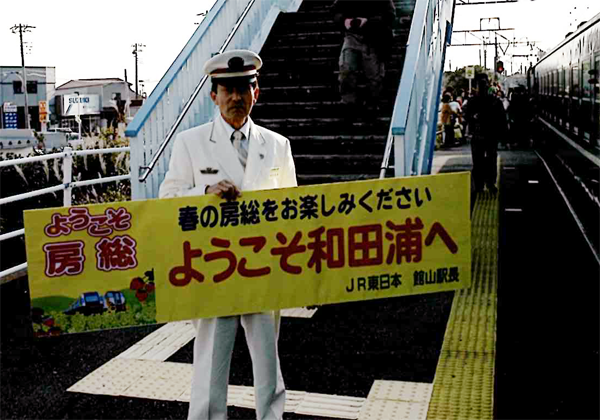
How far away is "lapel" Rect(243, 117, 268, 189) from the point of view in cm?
362

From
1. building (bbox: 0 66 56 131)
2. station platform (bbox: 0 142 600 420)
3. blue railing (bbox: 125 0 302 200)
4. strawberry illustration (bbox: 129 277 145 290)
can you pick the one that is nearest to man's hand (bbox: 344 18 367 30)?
blue railing (bbox: 125 0 302 200)

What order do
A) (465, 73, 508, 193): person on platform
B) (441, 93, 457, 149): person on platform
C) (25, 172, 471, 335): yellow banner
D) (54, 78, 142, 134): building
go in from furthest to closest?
(54, 78, 142, 134): building → (441, 93, 457, 149): person on platform → (465, 73, 508, 193): person on platform → (25, 172, 471, 335): yellow banner

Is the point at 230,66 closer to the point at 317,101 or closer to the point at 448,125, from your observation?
the point at 317,101

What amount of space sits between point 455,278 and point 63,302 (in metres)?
1.89

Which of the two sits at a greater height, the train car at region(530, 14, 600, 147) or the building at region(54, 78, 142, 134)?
the building at region(54, 78, 142, 134)

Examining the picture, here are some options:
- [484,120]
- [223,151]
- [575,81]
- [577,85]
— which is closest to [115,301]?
[223,151]

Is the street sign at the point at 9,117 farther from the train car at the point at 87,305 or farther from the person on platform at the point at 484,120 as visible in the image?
the train car at the point at 87,305

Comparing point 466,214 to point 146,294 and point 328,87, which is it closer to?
point 146,294

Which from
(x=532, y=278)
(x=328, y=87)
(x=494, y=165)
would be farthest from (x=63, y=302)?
(x=494, y=165)

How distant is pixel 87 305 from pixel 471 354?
2647 millimetres

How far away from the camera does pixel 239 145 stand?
3625 millimetres

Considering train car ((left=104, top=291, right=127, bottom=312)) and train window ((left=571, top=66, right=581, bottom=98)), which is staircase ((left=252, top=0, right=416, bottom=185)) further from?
train car ((left=104, top=291, right=127, bottom=312))

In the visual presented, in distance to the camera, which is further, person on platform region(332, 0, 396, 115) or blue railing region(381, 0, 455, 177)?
person on platform region(332, 0, 396, 115)

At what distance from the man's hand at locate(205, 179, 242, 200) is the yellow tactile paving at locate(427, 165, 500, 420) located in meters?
1.63
